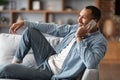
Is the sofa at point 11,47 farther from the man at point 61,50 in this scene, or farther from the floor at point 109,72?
the floor at point 109,72

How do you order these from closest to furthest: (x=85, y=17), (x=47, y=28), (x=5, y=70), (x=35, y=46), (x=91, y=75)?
(x=91, y=75) → (x=5, y=70) → (x=85, y=17) → (x=35, y=46) → (x=47, y=28)

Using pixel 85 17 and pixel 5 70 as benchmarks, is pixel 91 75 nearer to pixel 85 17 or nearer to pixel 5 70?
pixel 85 17

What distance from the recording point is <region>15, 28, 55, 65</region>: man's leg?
110 inches

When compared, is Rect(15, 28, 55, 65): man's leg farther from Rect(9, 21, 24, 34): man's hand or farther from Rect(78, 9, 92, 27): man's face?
Rect(78, 9, 92, 27): man's face

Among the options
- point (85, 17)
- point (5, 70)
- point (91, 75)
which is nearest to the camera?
point (91, 75)

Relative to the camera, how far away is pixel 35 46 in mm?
2832

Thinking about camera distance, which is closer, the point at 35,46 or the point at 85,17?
the point at 85,17

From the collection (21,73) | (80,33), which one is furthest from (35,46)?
(80,33)

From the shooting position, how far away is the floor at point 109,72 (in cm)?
443

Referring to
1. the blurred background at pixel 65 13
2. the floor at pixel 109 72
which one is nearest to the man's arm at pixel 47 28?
the floor at pixel 109 72

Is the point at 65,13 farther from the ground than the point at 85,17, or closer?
closer

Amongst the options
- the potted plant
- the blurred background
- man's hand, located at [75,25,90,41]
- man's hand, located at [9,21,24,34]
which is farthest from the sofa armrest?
the potted plant

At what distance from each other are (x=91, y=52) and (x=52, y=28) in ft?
2.30

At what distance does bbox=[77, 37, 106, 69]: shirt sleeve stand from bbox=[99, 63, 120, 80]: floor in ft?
6.40
